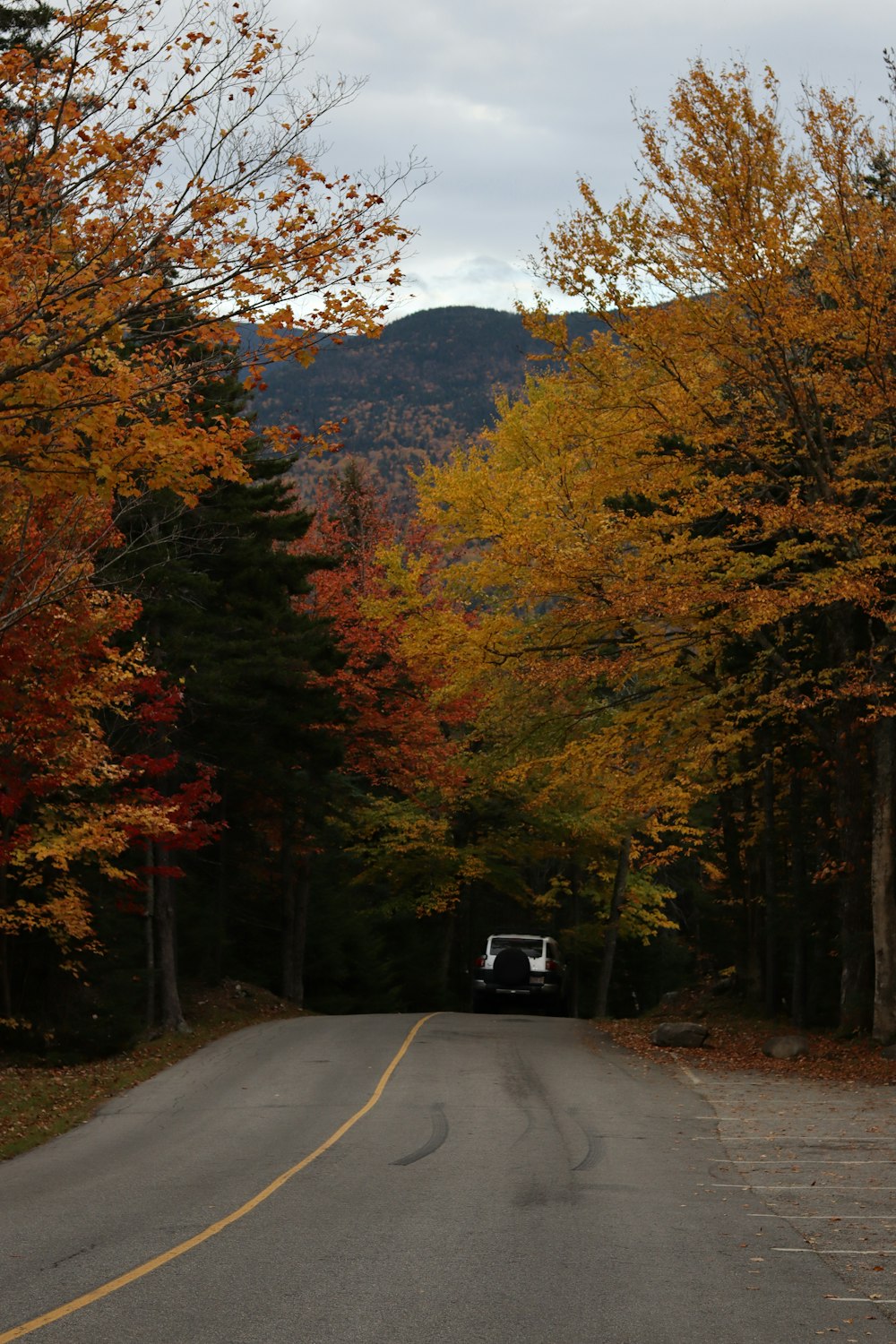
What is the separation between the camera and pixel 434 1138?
12.9 metres

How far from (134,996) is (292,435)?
16.1 m

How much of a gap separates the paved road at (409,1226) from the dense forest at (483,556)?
498 centimetres

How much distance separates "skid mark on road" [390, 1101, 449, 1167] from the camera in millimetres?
11625

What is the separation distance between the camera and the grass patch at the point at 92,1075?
14.6m

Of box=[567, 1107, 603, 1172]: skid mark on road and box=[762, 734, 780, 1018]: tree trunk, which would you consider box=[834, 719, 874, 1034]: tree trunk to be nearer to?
box=[762, 734, 780, 1018]: tree trunk

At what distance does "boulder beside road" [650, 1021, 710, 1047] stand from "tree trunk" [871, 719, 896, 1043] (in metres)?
3.81

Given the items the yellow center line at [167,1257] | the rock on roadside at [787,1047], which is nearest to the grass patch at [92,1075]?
the yellow center line at [167,1257]

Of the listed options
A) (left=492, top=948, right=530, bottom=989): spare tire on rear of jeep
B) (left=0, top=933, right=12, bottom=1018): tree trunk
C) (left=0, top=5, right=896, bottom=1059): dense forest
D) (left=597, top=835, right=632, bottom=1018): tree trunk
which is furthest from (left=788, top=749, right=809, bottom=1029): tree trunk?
(left=0, top=933, right=12, bottom=1018): tree trunk

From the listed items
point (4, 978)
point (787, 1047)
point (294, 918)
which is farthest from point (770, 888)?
point (4, 978)

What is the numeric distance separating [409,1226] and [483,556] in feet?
53.3

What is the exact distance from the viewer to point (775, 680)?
21609 millimetres

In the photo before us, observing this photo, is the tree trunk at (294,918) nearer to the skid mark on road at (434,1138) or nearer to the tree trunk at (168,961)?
the tree trunk at (168,961)

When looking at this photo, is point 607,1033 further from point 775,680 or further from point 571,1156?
point 571,1156

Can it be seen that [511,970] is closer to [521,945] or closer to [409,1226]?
[521,945]
